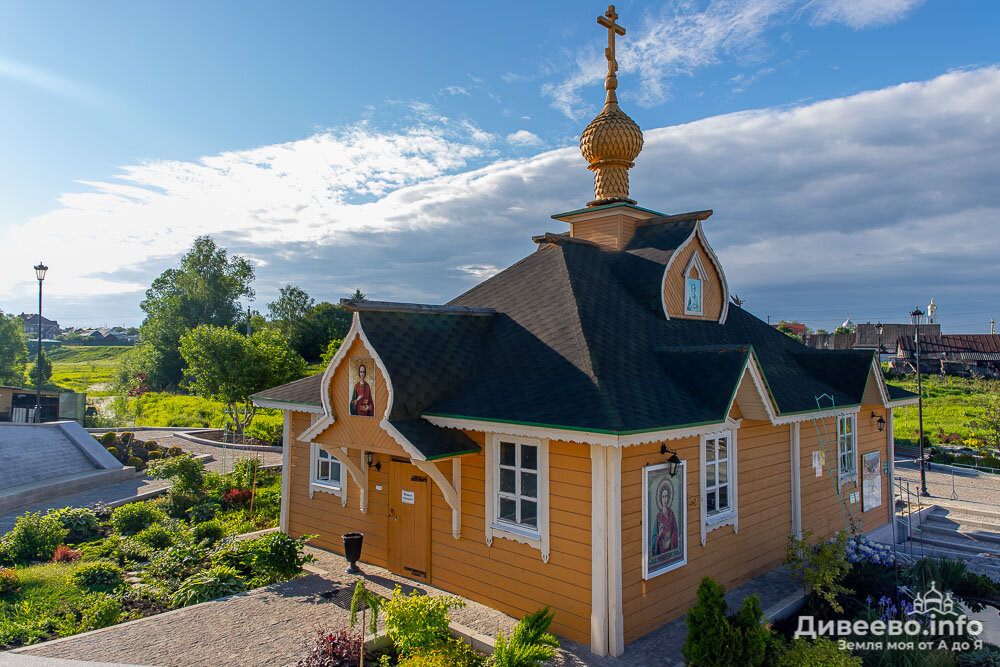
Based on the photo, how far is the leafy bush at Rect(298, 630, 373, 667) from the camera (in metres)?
6.95

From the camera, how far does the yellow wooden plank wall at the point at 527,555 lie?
775 cm

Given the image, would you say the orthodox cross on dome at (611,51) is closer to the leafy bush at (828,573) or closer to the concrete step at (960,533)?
the leafy bush at (828,573)

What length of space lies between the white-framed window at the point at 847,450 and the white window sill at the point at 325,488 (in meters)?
11.0

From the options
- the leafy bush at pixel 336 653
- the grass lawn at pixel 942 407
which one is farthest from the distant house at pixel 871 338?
the leafy bush at pixel 336 653

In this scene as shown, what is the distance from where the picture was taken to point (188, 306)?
163ft

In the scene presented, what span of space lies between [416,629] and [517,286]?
7151 millimetres

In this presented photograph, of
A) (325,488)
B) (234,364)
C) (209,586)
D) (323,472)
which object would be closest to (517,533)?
(325,488)

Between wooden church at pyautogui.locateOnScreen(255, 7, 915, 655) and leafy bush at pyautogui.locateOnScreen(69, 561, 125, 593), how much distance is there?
11.6 feet

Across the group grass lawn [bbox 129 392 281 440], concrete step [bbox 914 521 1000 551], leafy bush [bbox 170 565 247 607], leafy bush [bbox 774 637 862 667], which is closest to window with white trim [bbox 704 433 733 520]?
leafy bush [bbox 774 637 862 667]

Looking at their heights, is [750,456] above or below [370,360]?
below

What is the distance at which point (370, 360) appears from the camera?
9.19m

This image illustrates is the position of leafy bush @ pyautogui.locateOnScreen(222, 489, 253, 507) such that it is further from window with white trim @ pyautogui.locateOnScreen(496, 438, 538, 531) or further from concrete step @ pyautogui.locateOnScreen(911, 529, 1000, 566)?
concrete step @ pyautogui.locateOnScreen(911, 529, 1000, 566)

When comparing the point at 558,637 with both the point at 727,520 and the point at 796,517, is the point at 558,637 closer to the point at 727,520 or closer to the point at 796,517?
the point at 727,520

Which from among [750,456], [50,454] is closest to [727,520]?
[750,456]
